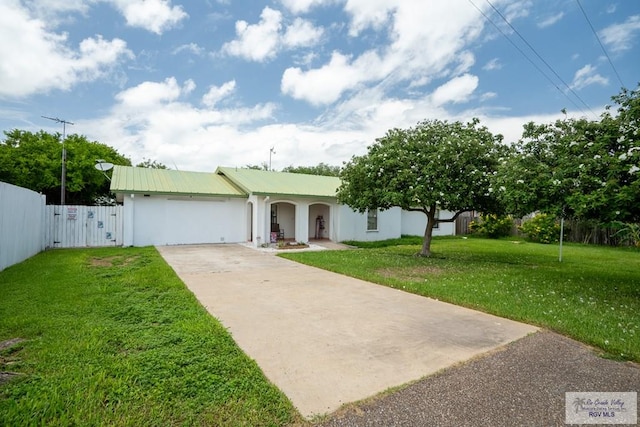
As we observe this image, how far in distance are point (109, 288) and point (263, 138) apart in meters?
23.0

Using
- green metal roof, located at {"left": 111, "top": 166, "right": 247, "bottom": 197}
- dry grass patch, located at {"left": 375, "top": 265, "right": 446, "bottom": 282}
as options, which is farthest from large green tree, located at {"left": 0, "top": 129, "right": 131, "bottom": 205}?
dry grass patch, located at {"left": 375, "top": 265, "right": 446, "bottom": 282}

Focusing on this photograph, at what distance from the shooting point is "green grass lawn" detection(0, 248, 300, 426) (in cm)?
251

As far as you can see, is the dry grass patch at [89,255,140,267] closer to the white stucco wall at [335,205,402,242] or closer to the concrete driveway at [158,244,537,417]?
→ the concrete driveway at [158,244,537,417]

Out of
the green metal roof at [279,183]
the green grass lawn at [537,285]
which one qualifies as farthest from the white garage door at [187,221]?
the green grass lawn at [537,285]

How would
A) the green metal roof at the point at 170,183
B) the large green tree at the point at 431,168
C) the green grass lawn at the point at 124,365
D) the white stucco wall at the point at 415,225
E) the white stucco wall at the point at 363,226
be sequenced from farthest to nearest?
the white stucco wall at the point at 415,225, the white stucco wall at the point at 363,226, the green metal roof at the point at 170,183, the large green tree at the point at 431,168, the green grass lawn at the point at 124,365

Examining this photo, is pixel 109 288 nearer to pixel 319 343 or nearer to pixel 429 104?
pixel 319 343

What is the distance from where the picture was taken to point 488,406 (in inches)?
106

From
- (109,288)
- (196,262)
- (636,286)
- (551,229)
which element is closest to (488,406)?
(109,288)

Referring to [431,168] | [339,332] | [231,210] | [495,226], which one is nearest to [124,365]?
[339,332]

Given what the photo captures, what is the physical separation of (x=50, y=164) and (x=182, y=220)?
12273mm

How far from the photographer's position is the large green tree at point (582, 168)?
5762 mm

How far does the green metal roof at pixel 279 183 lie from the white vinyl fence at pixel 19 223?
24.1ft

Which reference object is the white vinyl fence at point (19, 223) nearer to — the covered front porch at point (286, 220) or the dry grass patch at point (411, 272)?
the covered front porch at point (286, 220)

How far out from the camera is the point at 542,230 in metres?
18.9
